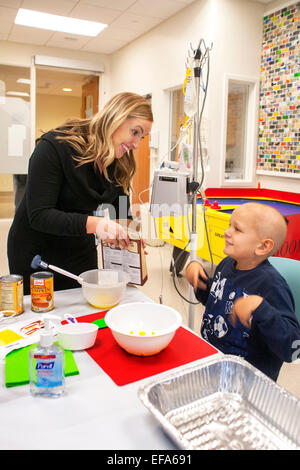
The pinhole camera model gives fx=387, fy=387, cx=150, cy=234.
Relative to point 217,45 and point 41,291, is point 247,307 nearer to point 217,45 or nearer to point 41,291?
point 41,291

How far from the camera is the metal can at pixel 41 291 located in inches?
50.0

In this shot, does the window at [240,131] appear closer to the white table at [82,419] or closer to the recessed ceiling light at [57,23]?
the recessed ceiling light at [57,23]

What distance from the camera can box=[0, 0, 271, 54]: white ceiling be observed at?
448 centimetres

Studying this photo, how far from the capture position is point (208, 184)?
4.36m

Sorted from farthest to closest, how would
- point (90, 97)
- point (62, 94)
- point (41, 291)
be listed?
point (62, 94)
point (90, 97)
point (41, 291)

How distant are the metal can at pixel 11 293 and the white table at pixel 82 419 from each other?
1.09 ft

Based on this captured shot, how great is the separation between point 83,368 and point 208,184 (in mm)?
3584

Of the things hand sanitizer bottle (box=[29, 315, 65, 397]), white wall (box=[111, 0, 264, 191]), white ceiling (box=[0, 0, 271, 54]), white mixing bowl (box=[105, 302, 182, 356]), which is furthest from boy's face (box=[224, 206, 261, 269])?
white ceiling (box=[0, 0, 271, 54])

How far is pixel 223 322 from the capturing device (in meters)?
1.34

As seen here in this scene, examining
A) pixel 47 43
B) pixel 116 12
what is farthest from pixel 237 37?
pixel 47 43

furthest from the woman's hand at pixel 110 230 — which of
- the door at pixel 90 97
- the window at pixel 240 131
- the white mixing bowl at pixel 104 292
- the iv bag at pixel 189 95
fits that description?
the door at pixel 90 97

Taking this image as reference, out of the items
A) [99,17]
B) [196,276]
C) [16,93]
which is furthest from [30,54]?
[196,276]

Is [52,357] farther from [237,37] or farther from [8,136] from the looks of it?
[8,136]

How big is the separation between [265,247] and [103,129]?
742 mm
